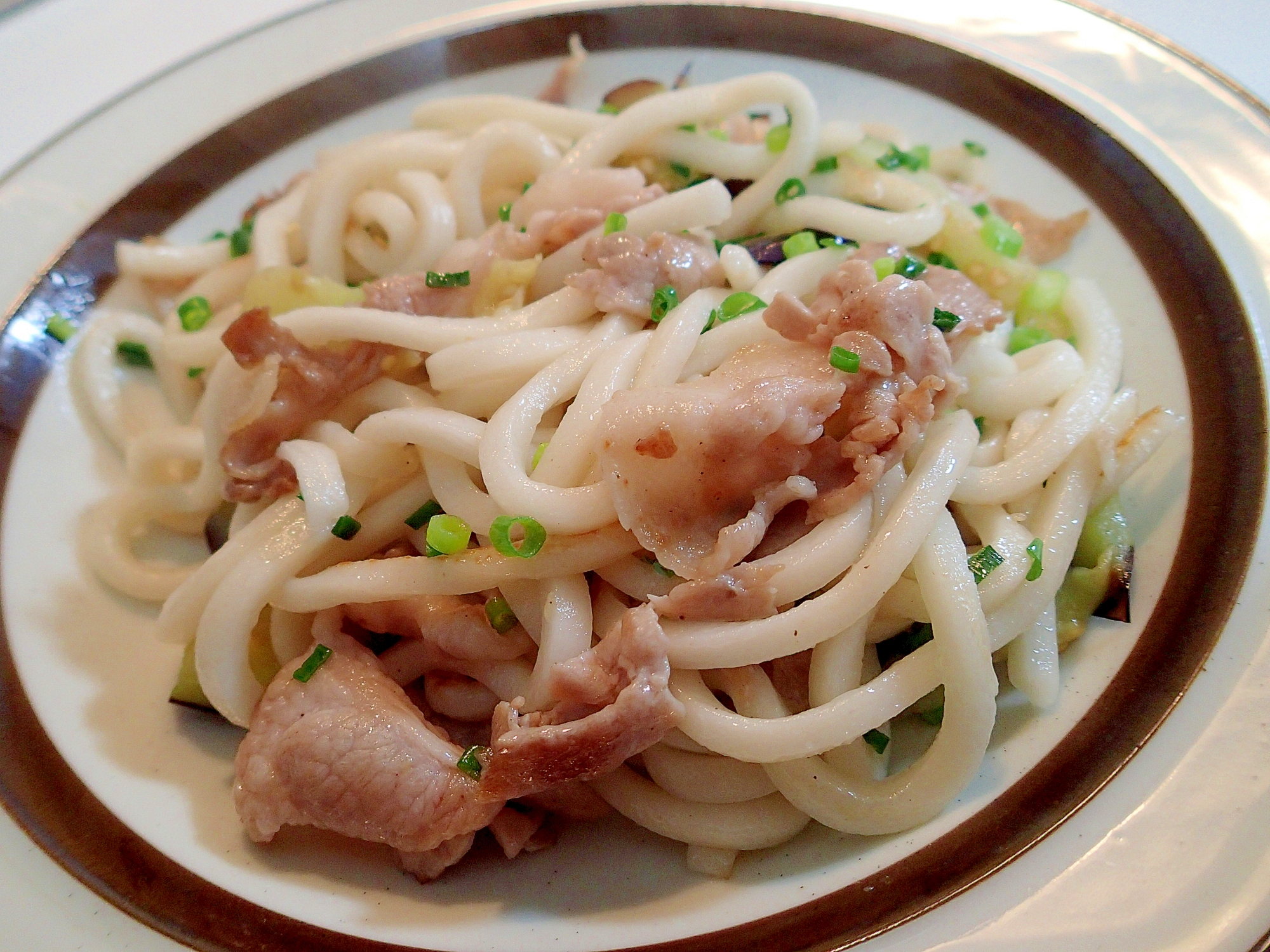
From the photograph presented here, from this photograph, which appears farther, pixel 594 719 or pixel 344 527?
pixel 344 527

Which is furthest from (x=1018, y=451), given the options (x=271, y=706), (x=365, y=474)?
(x=271, y=706)

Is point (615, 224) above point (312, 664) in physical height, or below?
above

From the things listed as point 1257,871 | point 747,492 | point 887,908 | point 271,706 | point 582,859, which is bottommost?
point 582,859

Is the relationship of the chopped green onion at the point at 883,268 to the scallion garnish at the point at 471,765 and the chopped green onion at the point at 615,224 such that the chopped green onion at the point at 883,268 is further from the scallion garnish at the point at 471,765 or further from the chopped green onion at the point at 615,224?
the scallion garnish at the point at 471,765

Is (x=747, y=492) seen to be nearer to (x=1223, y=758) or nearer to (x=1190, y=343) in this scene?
(x=1223, y=758)

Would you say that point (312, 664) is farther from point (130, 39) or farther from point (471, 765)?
point (130, 39)

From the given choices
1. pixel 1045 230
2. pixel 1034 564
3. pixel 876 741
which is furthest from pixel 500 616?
pixel 1045 230

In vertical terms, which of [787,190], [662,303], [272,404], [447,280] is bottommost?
[272,404]
